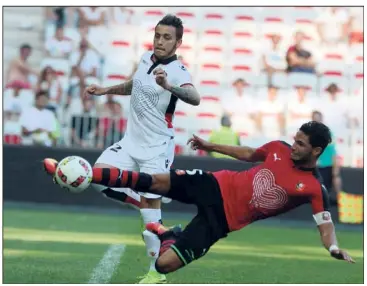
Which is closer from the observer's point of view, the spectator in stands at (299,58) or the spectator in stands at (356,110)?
the spectator in stands at (356,110)

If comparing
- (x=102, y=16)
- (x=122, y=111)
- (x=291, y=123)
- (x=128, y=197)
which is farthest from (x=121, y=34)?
(x=128, y=197)

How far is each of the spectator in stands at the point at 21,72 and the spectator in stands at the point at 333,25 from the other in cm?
589

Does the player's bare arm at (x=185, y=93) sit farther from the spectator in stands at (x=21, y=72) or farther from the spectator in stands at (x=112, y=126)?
the spectator in stands at (x=21, y=72)

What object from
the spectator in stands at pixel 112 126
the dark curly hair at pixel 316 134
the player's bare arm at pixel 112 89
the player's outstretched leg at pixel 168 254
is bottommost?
the spectator in stands at pixel 112 126

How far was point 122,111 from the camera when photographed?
63.1ft

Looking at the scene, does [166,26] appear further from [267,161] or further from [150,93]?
[267,161]

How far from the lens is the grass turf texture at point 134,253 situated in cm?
983

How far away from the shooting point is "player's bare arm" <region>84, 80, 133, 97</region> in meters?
9.34

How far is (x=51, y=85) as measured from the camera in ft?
64.8

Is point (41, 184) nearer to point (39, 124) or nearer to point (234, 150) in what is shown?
point (39, 124)

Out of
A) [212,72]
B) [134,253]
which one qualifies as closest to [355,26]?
[212,72]

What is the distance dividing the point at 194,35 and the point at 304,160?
12578mm

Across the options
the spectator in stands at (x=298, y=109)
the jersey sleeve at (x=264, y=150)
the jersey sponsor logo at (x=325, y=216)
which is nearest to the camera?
the jersey sponsor logo at (x=325, y=216)

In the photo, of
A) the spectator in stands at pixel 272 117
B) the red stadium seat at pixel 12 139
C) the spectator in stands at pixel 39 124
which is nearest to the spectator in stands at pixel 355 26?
the spectator in stands at pixel 272 117
